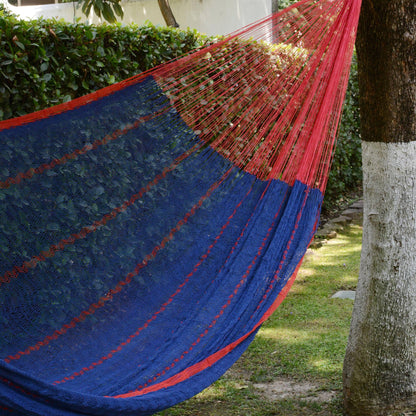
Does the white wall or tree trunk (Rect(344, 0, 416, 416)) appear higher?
the white wall

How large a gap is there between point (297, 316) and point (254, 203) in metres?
1.04

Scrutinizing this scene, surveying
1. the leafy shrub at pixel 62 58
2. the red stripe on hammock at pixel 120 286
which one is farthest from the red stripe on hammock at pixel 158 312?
the leafy shrub at pixel 62 58

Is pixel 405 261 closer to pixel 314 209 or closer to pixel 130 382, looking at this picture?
pixel 314 209

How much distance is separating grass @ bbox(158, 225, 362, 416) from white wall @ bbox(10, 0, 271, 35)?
146 inches

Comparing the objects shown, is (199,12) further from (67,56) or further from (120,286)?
(120,286)

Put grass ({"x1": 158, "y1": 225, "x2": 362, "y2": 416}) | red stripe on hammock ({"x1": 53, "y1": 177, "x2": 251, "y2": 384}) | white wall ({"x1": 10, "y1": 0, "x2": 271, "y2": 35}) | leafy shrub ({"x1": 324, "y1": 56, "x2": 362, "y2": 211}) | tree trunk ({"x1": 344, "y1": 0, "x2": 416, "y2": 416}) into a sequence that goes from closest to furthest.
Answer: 1. red stripe on hammock ({"x1": 53, "y1": 177, "x2": 251, "y2": 384})
2. tree trunk ({"x1": 344, "y1": 0, "x2": 416, "y2": 416})
3. grass ({"x1": 158, "y1": 225, "x2": 362, "y2": 416})
4. leafy shrub ({"x1": 324, "y1": 56, "x2": 362, "y2": 211})
5. white wall ({"x1": 10, "y1": 0, "x2": 271, "y2": 35})

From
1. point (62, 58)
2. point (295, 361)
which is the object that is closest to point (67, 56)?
point (62, 58)

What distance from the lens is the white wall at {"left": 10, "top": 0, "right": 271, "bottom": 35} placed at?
6430 mm

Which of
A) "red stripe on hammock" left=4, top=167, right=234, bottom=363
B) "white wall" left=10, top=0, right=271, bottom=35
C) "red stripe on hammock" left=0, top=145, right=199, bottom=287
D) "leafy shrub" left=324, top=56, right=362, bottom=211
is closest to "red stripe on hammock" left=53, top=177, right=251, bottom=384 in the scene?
"red stripe on hammock" left=4, top=167, right=234, bottom=363

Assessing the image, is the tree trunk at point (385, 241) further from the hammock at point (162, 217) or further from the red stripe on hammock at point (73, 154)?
the red stripe on hammock at point (73, 154)

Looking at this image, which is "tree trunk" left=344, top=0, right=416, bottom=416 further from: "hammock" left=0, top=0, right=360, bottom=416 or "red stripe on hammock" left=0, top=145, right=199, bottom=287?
"red stripe on hammock" left=0, top=145, right=199, bottom=287

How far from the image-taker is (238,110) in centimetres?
253

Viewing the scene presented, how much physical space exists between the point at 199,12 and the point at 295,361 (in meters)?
5.05

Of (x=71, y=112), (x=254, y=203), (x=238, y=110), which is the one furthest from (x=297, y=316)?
(x=71, y=112)
